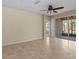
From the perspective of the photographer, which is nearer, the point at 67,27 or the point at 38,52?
the point at 38,52

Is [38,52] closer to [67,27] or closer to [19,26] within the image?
[19,26]

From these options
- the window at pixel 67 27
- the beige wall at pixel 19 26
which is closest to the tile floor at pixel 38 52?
the beige wall at pixel 19 26

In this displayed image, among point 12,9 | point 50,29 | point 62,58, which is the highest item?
point 12,9

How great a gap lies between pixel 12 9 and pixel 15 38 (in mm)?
2037

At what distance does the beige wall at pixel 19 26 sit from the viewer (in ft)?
18.5

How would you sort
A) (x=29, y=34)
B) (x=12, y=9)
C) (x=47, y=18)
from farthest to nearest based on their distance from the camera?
(x=47, y=18), (x=29, y=34), (x=12, y=9)

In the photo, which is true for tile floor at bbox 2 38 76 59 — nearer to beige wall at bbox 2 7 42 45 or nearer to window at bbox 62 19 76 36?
beige wall at bbox 2 7 42 45

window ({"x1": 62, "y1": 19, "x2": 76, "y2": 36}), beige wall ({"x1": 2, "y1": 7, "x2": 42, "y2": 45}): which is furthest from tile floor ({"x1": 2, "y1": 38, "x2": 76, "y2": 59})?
window ({"x1": 62, "y1": 19, "x2": 76, "y2": 36})

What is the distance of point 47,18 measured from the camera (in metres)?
9.87

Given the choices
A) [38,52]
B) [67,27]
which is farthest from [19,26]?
[67,27]

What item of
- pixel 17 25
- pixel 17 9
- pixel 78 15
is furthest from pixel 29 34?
pixel 78 15

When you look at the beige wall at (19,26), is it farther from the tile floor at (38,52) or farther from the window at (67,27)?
the window at (67,27)

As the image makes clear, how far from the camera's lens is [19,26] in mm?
6547

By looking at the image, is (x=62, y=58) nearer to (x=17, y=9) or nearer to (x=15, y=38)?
(x=15, y=38)
